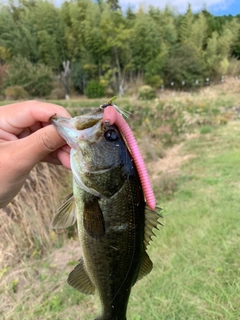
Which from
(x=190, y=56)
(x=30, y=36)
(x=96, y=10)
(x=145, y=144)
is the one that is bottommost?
(x=145, y=144)

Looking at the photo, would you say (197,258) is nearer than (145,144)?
Yes

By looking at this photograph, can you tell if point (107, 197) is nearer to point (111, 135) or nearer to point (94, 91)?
point (111, 135)

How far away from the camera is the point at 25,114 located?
1914mm

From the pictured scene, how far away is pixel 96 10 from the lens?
1148 inches

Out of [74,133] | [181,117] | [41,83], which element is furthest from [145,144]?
[41,83]

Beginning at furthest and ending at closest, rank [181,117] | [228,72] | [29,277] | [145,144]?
1. [228,72]
2. [181,117]
3. [145,144]
4. [29,277]

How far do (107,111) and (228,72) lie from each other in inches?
1286

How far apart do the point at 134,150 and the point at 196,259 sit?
101 inches

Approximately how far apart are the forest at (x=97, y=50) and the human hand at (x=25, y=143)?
80.3 feet

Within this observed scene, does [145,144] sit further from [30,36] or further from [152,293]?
[30,36]

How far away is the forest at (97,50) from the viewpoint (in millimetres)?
27641

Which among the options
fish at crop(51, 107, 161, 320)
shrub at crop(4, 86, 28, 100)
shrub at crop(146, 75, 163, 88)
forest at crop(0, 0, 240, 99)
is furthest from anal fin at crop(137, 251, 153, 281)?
shrub at crop(146, 75, 163, 88)

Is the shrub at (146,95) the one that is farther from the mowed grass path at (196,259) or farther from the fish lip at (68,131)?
the fish lip at (68,131)

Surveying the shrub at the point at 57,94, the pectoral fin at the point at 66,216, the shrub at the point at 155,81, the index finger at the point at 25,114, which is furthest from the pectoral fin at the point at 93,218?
the shrub at the point at 155,81
